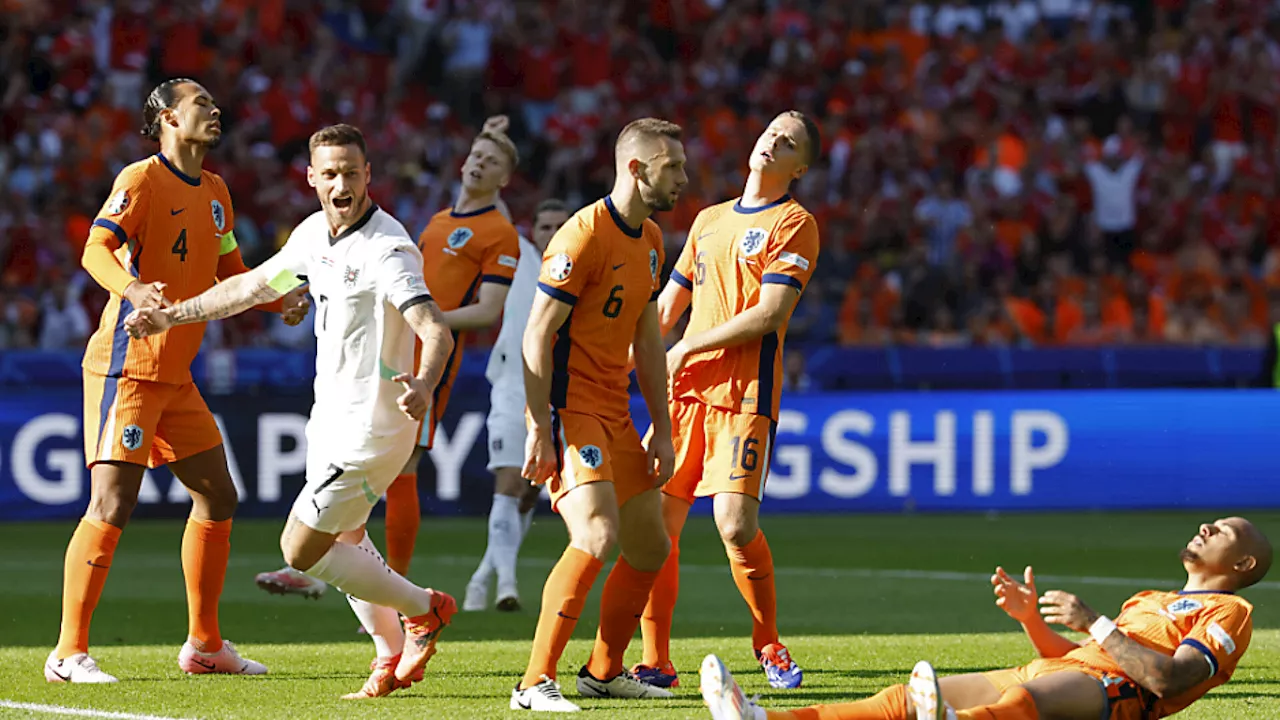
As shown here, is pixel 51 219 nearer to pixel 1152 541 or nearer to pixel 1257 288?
pixel 1152 541

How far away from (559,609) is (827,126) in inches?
639

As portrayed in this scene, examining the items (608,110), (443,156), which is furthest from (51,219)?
(608,110)

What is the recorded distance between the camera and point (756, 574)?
7297 millimetres

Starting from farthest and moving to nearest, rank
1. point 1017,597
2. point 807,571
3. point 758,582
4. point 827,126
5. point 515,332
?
point 827,126
point 807,571
point 515,332
point 758,582
point 1017,597

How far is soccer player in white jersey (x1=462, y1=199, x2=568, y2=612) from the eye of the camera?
389 inches

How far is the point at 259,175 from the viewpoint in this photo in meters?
19.0

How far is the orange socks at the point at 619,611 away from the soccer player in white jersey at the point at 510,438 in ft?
10.00

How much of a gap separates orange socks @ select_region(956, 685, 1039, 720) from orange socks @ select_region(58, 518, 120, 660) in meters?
3.55

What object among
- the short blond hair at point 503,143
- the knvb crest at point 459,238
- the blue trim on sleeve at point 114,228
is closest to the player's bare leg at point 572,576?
the blue trim on sleeve at point 114,228

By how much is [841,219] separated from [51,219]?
8.43m

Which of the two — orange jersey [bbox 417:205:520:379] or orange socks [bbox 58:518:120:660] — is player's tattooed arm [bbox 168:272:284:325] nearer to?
orange socks [bbox 58:518:120:660]

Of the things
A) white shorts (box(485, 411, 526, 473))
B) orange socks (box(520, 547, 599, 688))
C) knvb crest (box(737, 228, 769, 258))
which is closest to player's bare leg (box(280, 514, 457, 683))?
orange socks (box(520, 547, 599, 688))

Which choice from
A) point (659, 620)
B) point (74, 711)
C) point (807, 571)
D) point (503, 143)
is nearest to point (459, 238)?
point (503, 143)

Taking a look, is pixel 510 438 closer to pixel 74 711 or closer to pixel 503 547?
pixel 503 547
